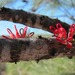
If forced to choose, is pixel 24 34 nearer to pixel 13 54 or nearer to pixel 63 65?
pixel 13 54

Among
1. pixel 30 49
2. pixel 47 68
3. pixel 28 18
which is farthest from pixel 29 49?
pixel 47 68

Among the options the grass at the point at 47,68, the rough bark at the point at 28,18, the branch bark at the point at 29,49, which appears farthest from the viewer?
the grass at the point at 47,68

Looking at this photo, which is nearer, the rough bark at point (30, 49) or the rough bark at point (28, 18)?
the rough bark at point (30, 49)

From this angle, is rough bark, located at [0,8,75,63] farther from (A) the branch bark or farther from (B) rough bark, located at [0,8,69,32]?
(B) rough bark, located at [0,8,69,32]

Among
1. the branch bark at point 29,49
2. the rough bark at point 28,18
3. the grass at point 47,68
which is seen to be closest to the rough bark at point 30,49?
the branch bark at point 29,49

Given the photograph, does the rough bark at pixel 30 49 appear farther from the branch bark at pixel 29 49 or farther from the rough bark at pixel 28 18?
the rough bark at pixel 28 18
